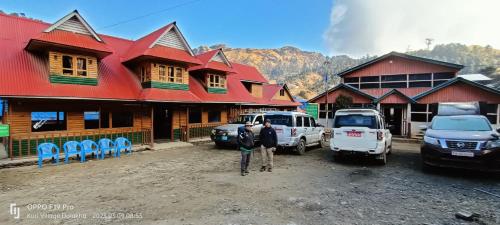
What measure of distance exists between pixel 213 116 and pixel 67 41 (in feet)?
34.6

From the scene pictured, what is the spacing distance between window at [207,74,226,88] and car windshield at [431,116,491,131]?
572 inches

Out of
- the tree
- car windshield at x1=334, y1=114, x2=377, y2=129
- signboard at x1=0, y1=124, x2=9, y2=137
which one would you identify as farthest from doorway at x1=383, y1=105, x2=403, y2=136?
signboard at x1=0, y1=124, x2=9, y2=137

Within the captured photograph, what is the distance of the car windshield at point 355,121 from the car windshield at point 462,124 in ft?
7.02

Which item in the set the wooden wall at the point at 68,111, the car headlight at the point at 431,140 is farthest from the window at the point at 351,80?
the wooden wall at the point at 68,111

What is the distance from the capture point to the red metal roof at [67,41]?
11.3 meters

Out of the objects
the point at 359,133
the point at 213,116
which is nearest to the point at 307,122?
the point at 359,133

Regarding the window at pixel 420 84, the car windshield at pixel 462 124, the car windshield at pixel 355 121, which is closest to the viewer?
the car windshield at pixel 462 124

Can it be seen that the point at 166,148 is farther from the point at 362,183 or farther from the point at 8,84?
the point at 362,183

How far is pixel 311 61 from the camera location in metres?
188

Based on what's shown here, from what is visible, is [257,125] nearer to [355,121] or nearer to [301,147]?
[301,147]

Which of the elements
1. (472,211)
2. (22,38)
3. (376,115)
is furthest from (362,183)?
(22,38)

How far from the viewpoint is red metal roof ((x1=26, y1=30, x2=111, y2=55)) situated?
37.2 ft

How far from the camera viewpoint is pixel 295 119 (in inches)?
467

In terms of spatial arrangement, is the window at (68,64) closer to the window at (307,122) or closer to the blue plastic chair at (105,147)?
the blue plastic chair at (105,147)
